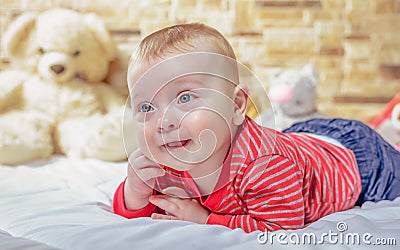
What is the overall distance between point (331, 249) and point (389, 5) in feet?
5.85

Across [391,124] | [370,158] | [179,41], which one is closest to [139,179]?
[179,41]

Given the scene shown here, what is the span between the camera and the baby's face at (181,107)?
871 millimetres

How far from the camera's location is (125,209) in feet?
3.45

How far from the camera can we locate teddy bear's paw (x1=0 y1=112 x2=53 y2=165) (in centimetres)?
164

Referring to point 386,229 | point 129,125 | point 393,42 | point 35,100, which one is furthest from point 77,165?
point 393,42

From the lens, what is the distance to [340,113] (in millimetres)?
2396

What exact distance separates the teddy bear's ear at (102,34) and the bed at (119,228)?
84cm

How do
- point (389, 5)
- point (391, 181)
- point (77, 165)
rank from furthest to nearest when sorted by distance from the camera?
point (389, 5) → point (77, 165) → point (391, 181)

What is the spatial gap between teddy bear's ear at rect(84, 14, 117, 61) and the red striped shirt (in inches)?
43.4

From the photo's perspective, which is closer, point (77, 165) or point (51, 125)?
point (77, 165)

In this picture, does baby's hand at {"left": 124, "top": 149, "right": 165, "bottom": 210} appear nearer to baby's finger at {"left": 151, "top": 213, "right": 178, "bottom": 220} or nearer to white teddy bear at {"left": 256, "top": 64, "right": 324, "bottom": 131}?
baby's finger at {"left": 151, "top": 213, "right": 178, "bottom": 220}

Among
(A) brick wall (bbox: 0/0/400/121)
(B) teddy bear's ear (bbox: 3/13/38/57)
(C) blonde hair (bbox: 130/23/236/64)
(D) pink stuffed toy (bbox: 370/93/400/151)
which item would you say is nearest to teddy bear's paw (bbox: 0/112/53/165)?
(B) teddy bear's ear (bbox: 3/13/38/57)

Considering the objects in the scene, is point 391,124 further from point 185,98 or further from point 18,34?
point 18,34

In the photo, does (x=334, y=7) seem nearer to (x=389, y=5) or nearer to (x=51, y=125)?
(x=389, y=5)
